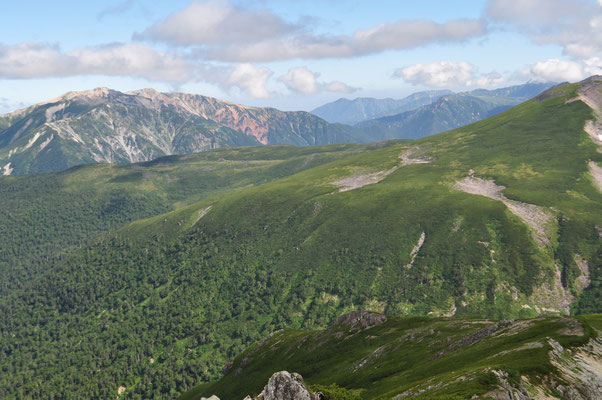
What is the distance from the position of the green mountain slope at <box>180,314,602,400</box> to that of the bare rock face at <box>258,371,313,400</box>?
12.6ft

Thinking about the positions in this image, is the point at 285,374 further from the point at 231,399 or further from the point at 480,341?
the point at 231,399

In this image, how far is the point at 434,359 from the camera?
100m

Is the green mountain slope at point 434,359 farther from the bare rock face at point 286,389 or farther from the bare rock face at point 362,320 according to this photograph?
the bare rock face at point 286,389

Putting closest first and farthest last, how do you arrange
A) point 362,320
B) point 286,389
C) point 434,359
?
point 286,389
point 434,359
point 362,320

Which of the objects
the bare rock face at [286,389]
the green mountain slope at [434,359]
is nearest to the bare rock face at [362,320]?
the green mountain slope at [434,359]

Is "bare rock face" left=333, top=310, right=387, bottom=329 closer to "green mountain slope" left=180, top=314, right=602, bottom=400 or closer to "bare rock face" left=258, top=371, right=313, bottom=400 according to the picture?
"green mountain slope" left=180, top=314, right=602, bottom=400

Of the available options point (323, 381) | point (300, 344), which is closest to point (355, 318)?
point (300, 344)

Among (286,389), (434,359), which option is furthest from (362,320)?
(286,389)

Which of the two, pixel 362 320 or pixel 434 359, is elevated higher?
pixel 434 359

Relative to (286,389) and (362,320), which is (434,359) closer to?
(286,389)

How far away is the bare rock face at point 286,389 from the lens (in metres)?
59.4

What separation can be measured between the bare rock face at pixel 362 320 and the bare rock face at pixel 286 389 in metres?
96.9

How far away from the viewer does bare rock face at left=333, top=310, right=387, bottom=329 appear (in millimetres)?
153925

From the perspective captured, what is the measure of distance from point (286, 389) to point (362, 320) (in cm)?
10373
